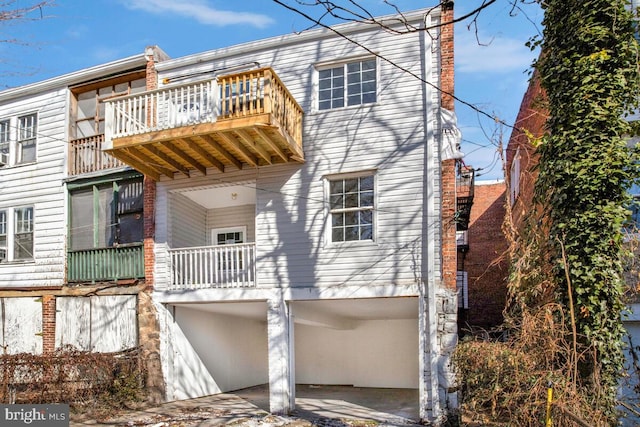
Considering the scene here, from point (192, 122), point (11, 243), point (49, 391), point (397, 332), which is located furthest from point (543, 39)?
point (11, 243)

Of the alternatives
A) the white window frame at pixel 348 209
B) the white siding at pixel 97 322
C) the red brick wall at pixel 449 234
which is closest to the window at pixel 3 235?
the white siding at pixel 97 322

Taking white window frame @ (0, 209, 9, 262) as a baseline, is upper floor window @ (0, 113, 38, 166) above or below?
above

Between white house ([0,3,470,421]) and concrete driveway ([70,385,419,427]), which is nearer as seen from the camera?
concrete driveway ([70,385,419,427])

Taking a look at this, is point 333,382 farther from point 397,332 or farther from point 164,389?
point 164,389

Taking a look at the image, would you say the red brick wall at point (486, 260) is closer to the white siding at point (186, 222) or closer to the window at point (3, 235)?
the white siding at point (186, 222)

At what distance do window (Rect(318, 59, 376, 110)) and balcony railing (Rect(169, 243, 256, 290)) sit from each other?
3.60 meters

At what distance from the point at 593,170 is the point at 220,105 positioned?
661cm

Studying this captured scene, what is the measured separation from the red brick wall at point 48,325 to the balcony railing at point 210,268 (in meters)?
3.24

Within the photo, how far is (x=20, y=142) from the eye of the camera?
527 inches

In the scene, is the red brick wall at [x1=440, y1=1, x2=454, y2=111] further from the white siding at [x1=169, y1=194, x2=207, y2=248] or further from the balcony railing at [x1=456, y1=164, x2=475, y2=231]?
the white siding at [x1=169, y1=194, x2=207, y2=248]

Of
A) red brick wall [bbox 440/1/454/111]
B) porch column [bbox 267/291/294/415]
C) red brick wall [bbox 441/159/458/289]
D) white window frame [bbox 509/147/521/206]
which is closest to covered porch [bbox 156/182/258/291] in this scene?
porch column [bbox 267/291/294/415]

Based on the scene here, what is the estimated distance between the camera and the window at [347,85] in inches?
411

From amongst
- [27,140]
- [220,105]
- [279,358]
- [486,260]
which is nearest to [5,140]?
[27,140]

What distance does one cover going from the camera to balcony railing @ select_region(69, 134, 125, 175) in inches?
486
